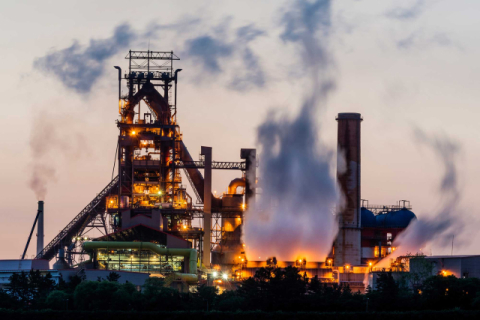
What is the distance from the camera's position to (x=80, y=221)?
136 meters

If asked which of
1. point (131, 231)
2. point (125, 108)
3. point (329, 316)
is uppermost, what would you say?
point (125, 108)

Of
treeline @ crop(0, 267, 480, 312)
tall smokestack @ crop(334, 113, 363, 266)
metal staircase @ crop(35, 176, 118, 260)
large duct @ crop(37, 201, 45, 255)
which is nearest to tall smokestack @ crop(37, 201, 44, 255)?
large duct @ crop(37, 201, 45, 255)

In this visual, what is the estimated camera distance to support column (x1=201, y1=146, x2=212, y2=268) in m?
134

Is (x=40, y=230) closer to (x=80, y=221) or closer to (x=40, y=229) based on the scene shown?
(x=40, y=229)

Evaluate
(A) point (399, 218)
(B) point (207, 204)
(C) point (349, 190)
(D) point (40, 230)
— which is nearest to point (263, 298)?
(B) point (207, 204)

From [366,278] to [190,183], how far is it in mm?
26818

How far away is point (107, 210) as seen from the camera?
132m

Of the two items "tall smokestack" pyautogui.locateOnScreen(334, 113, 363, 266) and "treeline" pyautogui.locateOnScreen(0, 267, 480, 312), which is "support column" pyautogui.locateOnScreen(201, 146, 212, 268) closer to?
"tall smokestack" pyautogui.locateOnScreen(334, 113, 363, 266)

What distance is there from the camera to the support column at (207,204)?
133650 mm

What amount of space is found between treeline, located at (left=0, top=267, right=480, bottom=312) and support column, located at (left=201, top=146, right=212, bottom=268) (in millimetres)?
29108

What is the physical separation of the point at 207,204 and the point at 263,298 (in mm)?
36158

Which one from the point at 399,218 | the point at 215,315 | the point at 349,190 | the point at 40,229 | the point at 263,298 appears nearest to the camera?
the point at 215,315

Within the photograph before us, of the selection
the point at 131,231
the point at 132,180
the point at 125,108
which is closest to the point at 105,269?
the point at 131,231

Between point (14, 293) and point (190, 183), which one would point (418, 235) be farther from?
point (14, 293)
